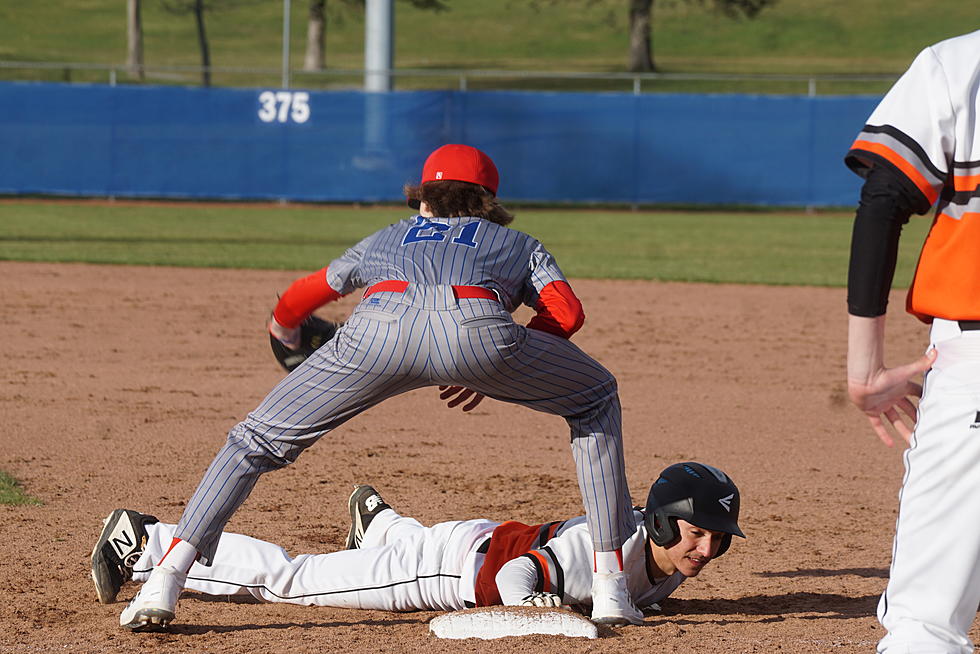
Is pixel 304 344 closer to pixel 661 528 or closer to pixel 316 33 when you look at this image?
pixel 661 528

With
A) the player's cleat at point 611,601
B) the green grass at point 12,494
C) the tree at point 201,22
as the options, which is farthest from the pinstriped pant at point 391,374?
the tree at point 201,22

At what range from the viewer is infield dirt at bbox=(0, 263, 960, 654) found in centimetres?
369

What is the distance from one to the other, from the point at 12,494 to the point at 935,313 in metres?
3.98

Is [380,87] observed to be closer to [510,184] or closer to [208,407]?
[510,184]

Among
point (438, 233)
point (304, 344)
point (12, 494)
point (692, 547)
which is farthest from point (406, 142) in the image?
point (692, 547)

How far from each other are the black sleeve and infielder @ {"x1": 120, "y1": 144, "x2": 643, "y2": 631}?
1195 millimetres

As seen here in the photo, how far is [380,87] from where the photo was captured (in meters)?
21.8

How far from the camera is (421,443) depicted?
633cm

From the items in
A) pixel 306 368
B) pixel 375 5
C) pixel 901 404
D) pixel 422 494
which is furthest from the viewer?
pixel 375 5

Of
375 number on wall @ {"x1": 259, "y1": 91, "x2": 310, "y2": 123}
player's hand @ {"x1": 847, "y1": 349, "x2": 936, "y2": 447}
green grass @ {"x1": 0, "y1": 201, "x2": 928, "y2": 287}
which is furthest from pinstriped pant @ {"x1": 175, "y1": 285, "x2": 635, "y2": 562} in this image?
375 number on wall @ {"x1": 259, "y1": 91, "x2": 310, "y2": 123}

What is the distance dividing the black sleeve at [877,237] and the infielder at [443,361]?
119cm

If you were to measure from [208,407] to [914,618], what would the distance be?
5139 mm

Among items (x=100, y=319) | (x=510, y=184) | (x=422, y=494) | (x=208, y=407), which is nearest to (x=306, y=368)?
(x=422, y=494)

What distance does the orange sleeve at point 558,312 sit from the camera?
351 cm
